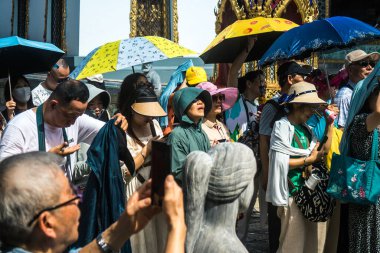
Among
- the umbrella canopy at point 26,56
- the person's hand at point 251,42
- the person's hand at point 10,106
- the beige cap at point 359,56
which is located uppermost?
the person's hand at point 251,42

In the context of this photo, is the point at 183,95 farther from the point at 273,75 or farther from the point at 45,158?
the point at 273,75

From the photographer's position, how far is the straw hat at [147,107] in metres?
5.80

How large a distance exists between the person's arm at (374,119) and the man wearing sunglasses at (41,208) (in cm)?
284

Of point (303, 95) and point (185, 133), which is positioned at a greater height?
point (303, 95)

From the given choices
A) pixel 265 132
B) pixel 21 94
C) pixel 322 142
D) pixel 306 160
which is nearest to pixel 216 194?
pixel 306 160

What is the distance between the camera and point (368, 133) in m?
5.53

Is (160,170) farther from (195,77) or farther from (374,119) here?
(195,77)

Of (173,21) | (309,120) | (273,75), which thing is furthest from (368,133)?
(173,21)

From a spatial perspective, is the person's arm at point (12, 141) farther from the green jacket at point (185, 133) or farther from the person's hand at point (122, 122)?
the green jacket at point (185, 133)

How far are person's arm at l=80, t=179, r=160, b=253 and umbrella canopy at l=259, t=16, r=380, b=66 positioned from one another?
4017 millimetres

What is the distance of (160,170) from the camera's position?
117 inches

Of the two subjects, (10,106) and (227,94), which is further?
(227,94)

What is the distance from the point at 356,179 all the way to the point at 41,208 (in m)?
3.26

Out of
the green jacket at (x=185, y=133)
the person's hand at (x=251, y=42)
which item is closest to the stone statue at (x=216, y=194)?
the green jacket at (x=185, y=133)
